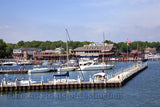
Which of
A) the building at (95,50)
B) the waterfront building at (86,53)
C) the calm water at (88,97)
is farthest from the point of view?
the building at (95,50)

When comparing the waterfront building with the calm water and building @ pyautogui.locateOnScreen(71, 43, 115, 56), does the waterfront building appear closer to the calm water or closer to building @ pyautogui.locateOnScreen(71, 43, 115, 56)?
building @ pyautogui.locateOnScreen(71, 43, 115, 56)

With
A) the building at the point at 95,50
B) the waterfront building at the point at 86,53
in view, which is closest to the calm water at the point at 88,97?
the waterfront building at the point at 86,53

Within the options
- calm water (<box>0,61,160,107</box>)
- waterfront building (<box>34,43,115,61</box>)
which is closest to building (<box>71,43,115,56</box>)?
waterfront building (<box>34,43,115,61</box>)

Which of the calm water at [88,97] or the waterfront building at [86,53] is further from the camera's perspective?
the waterfront building at [86,53]

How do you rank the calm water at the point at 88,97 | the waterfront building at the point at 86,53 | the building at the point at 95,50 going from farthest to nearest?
the building at the point at 95,50, the waterfront building at the point at 86,53, the calm water at the point at 88,97

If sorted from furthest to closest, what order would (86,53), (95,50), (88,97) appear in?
(86,53), (95,50), (88,97)

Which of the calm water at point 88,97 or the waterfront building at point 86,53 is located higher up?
the waterfront building at point 86,53

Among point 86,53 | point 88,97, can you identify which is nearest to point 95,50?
point 86,53

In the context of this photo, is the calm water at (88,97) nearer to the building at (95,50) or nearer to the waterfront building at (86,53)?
the waterfront building at (86,53)

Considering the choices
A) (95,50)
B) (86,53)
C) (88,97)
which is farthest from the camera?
(86,53)

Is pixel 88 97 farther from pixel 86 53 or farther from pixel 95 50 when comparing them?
pixel 86 53

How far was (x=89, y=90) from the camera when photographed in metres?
47.5

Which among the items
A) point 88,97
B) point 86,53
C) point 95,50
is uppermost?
point 95,50

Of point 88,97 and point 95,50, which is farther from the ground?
point 95,50
